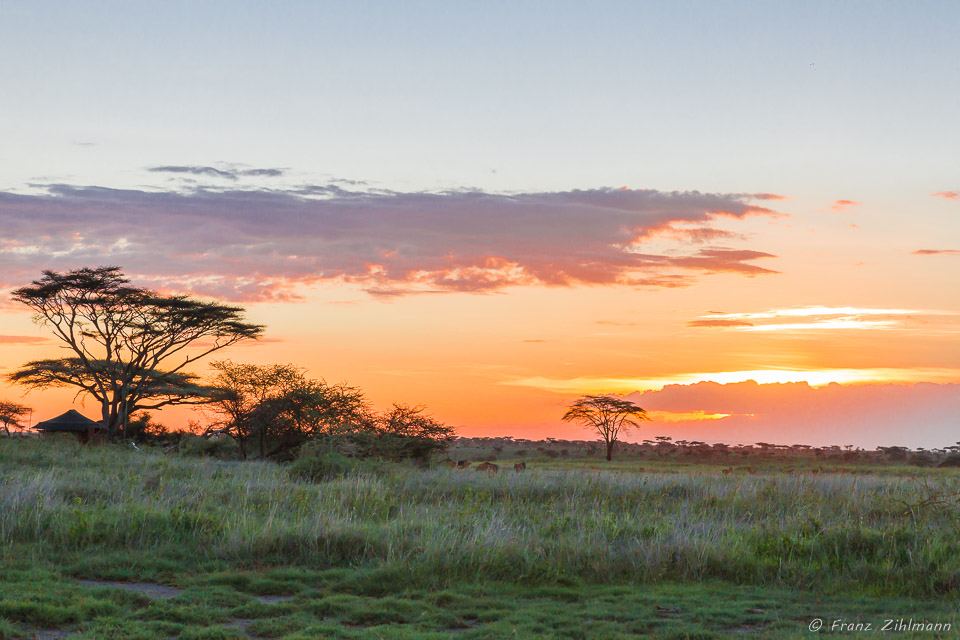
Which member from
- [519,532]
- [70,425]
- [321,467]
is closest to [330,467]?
[321,467]

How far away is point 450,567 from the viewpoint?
34.7 ft

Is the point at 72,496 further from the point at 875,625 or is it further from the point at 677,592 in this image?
the point at 875,625

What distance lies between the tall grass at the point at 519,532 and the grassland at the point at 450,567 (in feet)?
0.12

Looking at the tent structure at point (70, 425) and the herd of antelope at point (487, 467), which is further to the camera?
the tent structure at point (70, 425)

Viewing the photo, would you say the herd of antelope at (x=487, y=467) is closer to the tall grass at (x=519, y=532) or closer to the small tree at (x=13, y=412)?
the tall grass at (x=519, y=532)

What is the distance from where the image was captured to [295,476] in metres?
22.7

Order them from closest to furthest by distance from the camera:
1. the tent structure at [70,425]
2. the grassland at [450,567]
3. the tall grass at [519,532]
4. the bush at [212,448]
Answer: the grassland at [450,567]
the tall grass at [519,532]
the bush at [212,448]
the tent structure at [70,425]

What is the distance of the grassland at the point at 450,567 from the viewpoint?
8555mm

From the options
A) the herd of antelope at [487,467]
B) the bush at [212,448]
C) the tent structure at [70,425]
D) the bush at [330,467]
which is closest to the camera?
the bush at [330,467]

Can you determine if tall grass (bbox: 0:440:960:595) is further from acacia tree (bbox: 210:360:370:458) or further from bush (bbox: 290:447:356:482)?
acacia tree (bbox: 210:360:370:458)

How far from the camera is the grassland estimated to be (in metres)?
8.55

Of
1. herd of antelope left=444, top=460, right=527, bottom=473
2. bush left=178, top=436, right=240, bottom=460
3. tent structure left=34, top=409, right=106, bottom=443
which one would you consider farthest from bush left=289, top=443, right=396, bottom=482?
tent structure left=34, top=409, right=106, bottom=443

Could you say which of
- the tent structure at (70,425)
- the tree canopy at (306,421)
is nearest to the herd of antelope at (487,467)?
the tree canopy at (306,421)

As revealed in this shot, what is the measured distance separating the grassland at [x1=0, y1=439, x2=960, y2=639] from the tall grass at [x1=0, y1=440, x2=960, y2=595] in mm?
37
